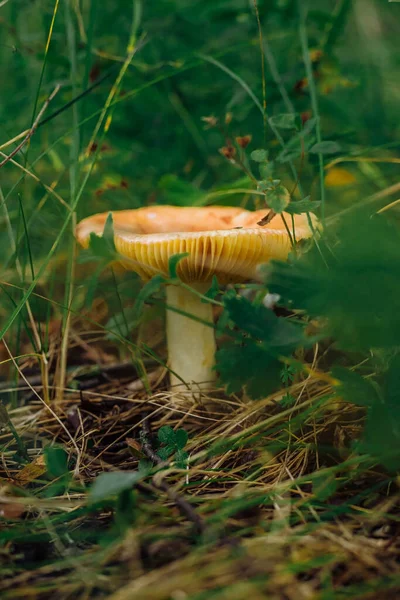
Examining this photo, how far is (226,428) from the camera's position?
62.7 inches

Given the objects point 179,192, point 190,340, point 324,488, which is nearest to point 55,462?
point 324,488

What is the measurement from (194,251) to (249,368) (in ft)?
1.91

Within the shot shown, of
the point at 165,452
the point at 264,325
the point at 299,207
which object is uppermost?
the point at 299,207

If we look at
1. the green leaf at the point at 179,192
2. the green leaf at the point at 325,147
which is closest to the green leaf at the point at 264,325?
the green leaf at the point at 325,147

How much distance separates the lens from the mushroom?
1.60 m

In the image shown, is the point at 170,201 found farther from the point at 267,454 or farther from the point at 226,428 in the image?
the point at 267,454

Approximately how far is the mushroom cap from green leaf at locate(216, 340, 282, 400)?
322 mm

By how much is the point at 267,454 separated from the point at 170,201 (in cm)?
126

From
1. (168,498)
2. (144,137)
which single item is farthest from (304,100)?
(168,498)

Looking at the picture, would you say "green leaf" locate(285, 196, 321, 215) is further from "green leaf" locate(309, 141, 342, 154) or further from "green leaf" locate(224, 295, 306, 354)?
"green leaf" locate(224, 295, 306, 354)

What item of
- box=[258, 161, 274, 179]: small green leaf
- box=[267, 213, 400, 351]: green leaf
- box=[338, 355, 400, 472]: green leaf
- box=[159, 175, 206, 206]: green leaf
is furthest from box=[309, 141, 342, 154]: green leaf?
box=[159, 175, 206, 206]: green leaf

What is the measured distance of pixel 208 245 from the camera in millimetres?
1634

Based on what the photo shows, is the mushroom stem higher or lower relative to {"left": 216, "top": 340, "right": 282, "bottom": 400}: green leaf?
lower

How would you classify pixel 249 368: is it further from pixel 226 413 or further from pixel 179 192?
pixel 179 192
